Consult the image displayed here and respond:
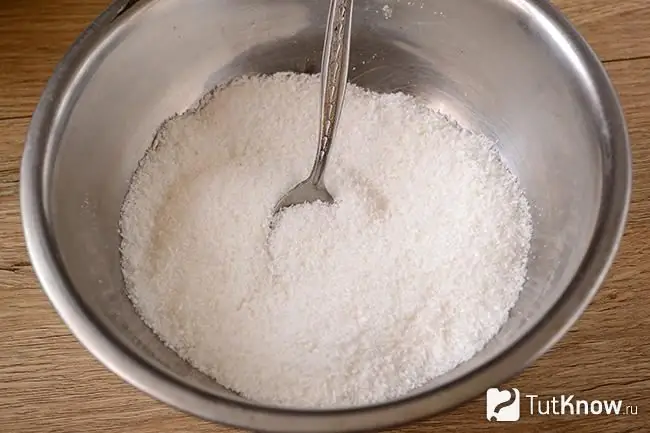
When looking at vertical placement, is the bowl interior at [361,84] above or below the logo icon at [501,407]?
above

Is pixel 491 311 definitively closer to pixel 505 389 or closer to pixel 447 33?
pixel 505 389

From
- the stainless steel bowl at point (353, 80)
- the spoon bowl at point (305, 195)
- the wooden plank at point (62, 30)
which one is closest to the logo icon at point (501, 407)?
the stainless steel bowl at point (353, 80)

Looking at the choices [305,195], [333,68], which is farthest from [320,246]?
[333,68]

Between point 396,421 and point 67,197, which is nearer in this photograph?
point 396,421

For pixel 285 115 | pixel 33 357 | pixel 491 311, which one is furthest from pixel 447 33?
pixel 33 357

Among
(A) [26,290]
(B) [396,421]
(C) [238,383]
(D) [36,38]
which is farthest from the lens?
(D) [36,38]

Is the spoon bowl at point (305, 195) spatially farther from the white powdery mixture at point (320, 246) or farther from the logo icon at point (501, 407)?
the logo icon at point (501, 407)

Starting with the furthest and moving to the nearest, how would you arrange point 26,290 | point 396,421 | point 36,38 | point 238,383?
point 36,38 < point 26,290 < point 238,383 < point 396,421
